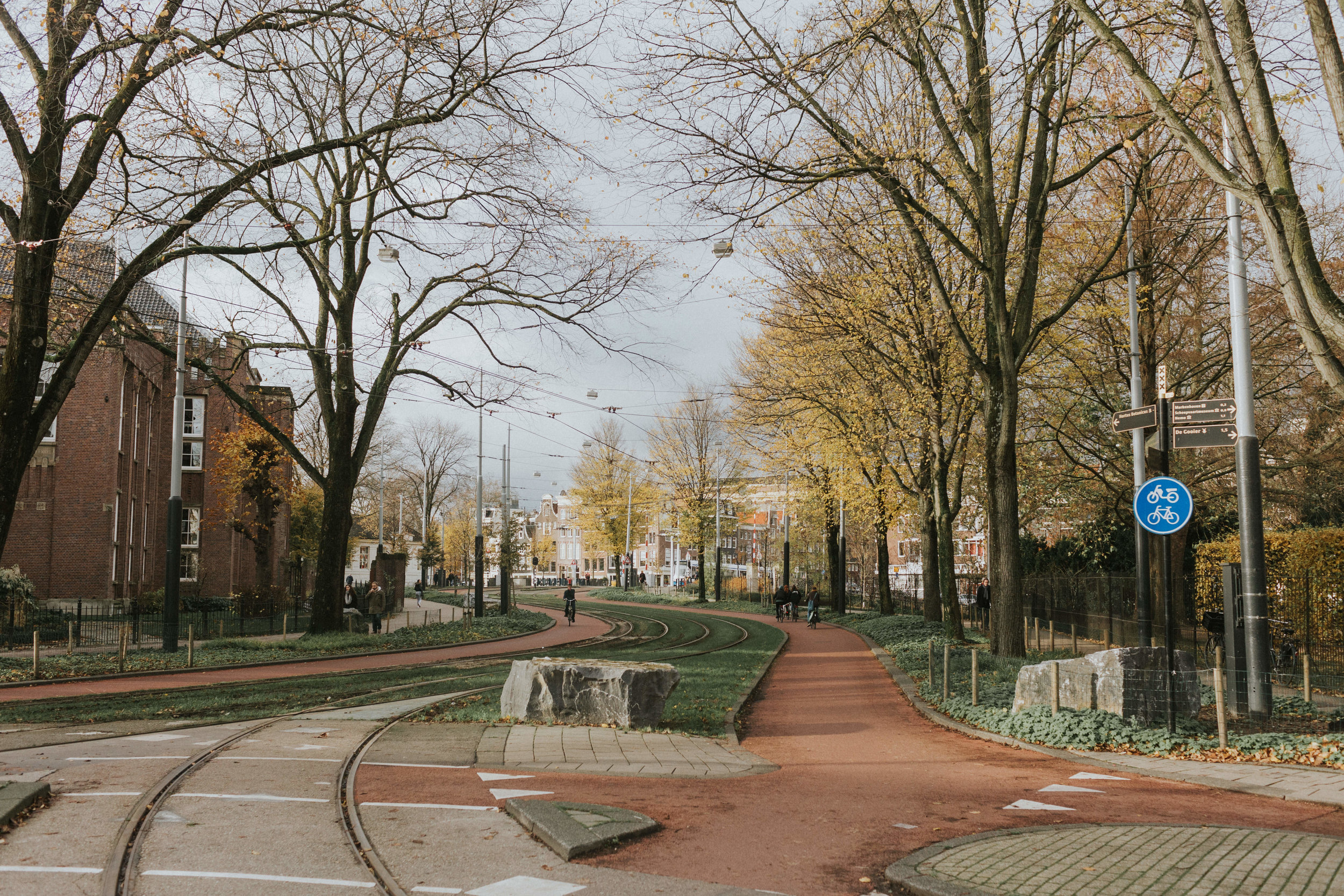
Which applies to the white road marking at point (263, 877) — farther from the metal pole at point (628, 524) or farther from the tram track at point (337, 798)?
the metal pole at point (628, 524)

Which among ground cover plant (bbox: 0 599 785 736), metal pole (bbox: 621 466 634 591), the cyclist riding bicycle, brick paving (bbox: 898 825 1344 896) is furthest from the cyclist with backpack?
brick paving (bbox: 898 825 1344 896)

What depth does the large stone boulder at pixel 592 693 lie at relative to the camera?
1116 centimetres

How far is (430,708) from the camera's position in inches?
493

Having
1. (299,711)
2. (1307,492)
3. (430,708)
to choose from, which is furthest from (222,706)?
(1307,492)

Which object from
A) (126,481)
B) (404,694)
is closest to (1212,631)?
(404,694)

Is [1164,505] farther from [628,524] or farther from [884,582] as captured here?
[628,524]

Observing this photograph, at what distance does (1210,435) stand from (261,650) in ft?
69.2

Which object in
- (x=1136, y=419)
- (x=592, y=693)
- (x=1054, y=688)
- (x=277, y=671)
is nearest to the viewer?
(x=1054, y=688)

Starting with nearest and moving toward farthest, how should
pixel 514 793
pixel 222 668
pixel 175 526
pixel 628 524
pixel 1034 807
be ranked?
pixel 1034 807
pixel 514 793
pixel 222 668
pixel 175 526
pixel 628 524

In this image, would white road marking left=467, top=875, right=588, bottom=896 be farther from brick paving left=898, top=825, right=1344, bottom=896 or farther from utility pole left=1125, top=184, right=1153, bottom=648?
utility pole left=1125, top=184, right=1153, bottom=648

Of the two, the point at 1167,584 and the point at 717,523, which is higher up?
the point at 717,523

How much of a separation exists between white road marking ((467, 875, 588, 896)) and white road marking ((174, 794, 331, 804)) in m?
2.54

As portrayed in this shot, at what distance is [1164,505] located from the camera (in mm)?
10227

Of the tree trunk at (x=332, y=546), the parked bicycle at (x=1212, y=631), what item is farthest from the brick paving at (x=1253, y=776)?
the tree trunk at (x=332, y=546)
